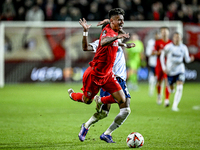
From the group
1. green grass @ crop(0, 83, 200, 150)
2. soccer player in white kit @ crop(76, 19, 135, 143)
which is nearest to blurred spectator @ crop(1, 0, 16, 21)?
green grass @ crop(0, 83, 200, 150)

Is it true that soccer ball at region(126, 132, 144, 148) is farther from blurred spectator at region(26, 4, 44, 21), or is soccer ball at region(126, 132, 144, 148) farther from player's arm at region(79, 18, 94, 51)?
blurred spectator at region(26, 4, 44, 21)

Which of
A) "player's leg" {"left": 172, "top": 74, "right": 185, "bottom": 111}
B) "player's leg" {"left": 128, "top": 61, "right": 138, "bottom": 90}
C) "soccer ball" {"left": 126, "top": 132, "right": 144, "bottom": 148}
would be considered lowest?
"player's leg" {"left": 128, "top": 61, "right": 138, "bottom": 90}

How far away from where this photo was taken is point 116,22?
6.12 metres

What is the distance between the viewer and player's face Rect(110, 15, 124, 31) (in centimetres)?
610

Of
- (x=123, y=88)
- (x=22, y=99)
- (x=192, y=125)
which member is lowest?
(x=22, y=99)

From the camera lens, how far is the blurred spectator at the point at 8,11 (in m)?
21.4

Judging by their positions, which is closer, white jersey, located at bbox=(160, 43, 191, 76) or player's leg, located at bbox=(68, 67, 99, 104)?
player's leg, located at bbox=(68, 67, 99, 104)

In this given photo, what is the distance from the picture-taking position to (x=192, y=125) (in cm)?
839

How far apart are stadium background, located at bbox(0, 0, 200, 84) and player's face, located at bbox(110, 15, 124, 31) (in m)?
15.0

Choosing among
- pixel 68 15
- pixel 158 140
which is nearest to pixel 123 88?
pixel 158 140

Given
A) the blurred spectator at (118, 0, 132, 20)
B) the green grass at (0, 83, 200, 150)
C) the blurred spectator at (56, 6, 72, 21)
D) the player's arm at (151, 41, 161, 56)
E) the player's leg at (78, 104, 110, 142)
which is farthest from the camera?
the blurred spectator at (118, 0, 132, 20)

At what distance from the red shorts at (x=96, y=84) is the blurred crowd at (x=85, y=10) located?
51.3 feet

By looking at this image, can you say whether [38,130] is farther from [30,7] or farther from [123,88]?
[30,7]

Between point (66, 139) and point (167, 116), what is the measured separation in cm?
401
